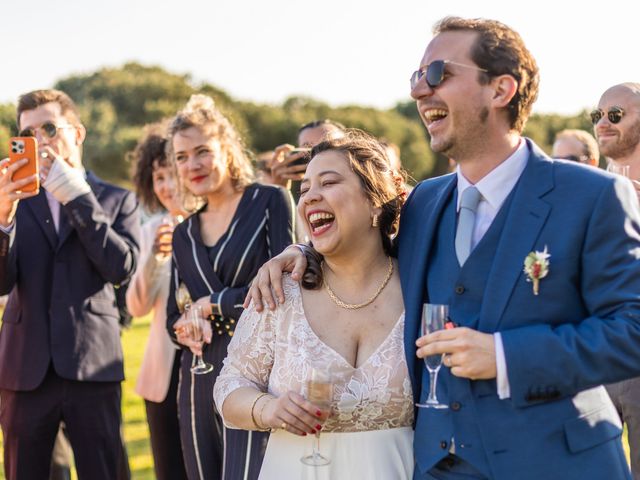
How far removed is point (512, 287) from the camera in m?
2.98

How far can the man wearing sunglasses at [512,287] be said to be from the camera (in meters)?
2.88

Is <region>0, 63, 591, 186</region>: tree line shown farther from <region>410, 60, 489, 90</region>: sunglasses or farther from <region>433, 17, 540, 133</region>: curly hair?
<region>410, 60, 489, 90</region>: sunglasses

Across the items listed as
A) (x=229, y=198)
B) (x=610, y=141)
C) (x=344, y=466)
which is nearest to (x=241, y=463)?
(x=344, y=466)

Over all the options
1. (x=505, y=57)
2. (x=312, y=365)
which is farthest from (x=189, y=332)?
(x=505, y=57)

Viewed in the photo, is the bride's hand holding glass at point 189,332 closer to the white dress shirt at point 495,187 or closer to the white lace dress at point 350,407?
the white lace dress at point 350,407

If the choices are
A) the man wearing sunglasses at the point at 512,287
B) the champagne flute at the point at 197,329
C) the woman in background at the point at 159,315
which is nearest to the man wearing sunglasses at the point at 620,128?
the man wearing sunglasses at the point at 512,287

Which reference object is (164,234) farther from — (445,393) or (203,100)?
(445,393)

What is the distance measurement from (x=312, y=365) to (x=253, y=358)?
0.34m

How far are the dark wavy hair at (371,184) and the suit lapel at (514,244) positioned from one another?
0.81 metres

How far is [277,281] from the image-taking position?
369 cm

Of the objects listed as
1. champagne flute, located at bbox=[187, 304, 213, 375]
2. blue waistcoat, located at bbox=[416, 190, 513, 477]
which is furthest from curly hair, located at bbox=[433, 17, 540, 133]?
champagne flute, located at bbox=[187, 304, 213, 375]

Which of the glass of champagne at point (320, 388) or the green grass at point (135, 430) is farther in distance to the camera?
the green grass at point (135, 430)

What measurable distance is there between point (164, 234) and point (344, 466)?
2969 millimetres

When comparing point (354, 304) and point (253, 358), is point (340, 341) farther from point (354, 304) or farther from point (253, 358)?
point (253, 358)
